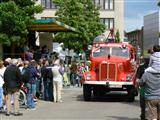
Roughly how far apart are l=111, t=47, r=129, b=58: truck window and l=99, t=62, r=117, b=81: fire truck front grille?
1020 millimetres

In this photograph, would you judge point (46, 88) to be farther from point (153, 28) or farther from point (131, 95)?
point (153, 28)

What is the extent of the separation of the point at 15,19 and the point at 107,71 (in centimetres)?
784

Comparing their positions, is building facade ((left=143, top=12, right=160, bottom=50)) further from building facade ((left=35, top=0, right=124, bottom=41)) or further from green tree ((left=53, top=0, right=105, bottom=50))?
building facade ((left=35, top=0, right=124, bottom=41))

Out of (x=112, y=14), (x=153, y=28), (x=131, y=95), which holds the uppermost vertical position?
(x=112, y=14)

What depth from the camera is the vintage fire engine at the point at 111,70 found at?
25.0m

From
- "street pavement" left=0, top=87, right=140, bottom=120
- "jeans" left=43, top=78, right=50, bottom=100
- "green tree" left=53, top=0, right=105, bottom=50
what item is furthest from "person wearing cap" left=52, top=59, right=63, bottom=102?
"green tree" left=53, top=0, right=105, bottom=50

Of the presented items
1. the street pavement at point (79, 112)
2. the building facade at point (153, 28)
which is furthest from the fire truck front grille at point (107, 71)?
the building facade at point (153, 28)

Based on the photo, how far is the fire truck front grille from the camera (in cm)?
2516

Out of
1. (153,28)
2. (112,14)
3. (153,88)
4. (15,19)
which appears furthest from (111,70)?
(112,14)

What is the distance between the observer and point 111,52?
26266 mm

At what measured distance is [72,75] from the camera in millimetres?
41312

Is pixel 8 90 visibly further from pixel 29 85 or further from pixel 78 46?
pixel 78 46

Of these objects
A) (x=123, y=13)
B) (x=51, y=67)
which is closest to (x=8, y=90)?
(x=51, y=67)

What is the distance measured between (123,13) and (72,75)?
182 feet
